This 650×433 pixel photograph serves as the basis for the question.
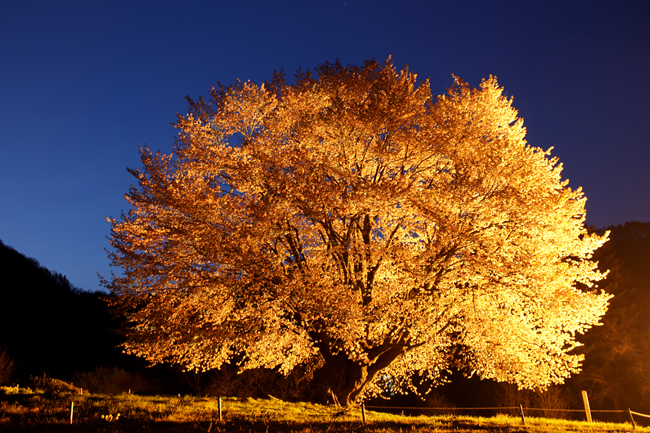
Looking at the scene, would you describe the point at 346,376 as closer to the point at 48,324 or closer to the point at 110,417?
the point at 110,417

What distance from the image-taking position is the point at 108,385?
94.5 feet

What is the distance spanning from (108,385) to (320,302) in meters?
25.4

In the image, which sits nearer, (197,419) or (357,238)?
(197,419)

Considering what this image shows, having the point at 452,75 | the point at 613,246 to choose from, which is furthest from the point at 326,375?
the point at 613,246

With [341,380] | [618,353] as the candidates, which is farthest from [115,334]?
[618,353]

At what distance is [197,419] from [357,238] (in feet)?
23.1

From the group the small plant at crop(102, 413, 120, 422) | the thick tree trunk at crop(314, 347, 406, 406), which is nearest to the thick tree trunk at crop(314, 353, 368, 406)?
the thick tree trunk at crop(314, 347, 406, 406)

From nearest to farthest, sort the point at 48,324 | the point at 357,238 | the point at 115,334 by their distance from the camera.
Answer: the point at 357,238, the point at 48,324, the point at 115,334

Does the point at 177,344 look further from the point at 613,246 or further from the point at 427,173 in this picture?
the point at 613,246

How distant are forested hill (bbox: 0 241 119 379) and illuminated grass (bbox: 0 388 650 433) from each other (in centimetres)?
2907

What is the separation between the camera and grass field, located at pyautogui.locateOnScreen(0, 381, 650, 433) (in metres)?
9.43

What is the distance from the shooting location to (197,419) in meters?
10.6

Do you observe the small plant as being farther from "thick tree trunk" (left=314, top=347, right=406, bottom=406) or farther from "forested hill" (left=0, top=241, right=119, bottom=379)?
"forested hill" (left=0, top=241, right=119, bottom=379)

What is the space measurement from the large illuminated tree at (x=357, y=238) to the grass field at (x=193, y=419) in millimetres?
1559
